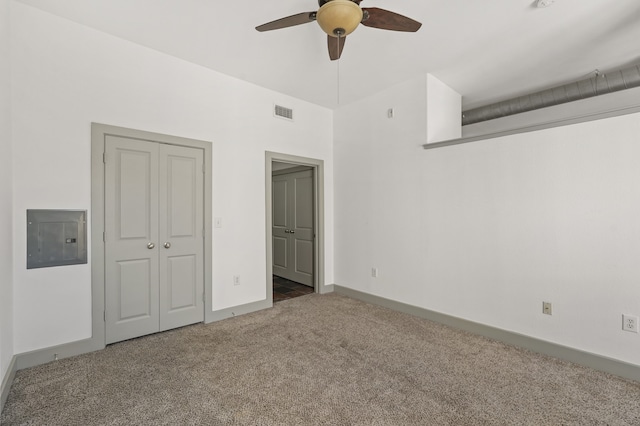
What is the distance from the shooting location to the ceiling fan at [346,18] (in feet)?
6.19

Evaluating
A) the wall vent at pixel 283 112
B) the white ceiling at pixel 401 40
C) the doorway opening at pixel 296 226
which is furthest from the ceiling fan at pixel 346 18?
the doorway opening at pixel 296 226

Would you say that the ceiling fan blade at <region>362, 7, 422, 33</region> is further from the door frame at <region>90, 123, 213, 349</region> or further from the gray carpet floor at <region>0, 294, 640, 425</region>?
the gray carpet floor at <region>0, 294, 640, 425</region>

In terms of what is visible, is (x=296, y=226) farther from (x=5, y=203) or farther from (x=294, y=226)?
(x=5, y=203)

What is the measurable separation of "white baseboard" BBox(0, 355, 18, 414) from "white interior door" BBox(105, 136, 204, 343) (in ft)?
2.07

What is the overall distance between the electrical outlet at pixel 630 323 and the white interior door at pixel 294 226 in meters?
3.71

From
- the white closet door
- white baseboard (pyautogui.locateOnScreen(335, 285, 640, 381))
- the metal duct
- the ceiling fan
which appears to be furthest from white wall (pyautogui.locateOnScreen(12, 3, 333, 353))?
the metal duct

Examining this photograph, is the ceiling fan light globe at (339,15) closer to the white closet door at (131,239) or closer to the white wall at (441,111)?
the white wall at (441,111)

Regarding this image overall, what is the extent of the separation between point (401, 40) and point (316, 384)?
3.22 metres

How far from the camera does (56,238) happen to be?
2588 millimetres

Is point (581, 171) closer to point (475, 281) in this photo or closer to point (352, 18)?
point (475, 281)

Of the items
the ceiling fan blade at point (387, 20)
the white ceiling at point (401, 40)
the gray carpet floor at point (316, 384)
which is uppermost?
the white ceiling at point (401, 40)

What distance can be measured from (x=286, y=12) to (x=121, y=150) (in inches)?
81.1

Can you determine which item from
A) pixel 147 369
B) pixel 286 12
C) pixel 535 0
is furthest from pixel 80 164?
pixel 535 0

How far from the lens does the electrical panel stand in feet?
8.19
